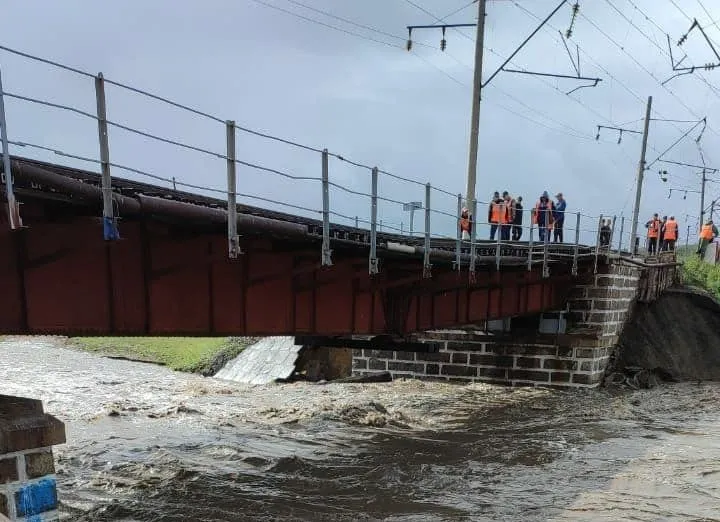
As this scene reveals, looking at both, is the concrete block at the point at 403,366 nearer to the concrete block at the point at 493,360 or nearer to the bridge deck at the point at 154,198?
the concrete block at the point at 493,360

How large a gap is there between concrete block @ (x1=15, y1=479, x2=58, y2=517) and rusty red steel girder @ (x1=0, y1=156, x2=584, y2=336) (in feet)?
6.09

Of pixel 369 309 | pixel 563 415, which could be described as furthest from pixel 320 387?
pixel 369 309

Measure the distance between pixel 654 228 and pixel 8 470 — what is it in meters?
32.8

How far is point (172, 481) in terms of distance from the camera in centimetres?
1033

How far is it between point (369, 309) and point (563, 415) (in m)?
8.10

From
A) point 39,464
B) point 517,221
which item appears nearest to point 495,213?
point 517,221

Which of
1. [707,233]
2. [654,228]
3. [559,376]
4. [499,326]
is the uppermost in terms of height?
[654,228]

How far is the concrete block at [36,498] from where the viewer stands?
5.18 meters

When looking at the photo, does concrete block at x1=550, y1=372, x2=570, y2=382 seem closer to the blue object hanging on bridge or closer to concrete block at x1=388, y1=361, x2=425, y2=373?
concrete block at x1=388, y1=361, x2=425, y2=373

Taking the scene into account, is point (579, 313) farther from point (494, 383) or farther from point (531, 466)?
point (531, 466)

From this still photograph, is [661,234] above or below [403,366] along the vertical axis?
above

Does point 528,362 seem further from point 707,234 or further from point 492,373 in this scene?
point 707,234

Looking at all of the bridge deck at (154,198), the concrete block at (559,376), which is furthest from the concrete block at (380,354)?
the bridge deck at (154,198)

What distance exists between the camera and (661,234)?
108ft
